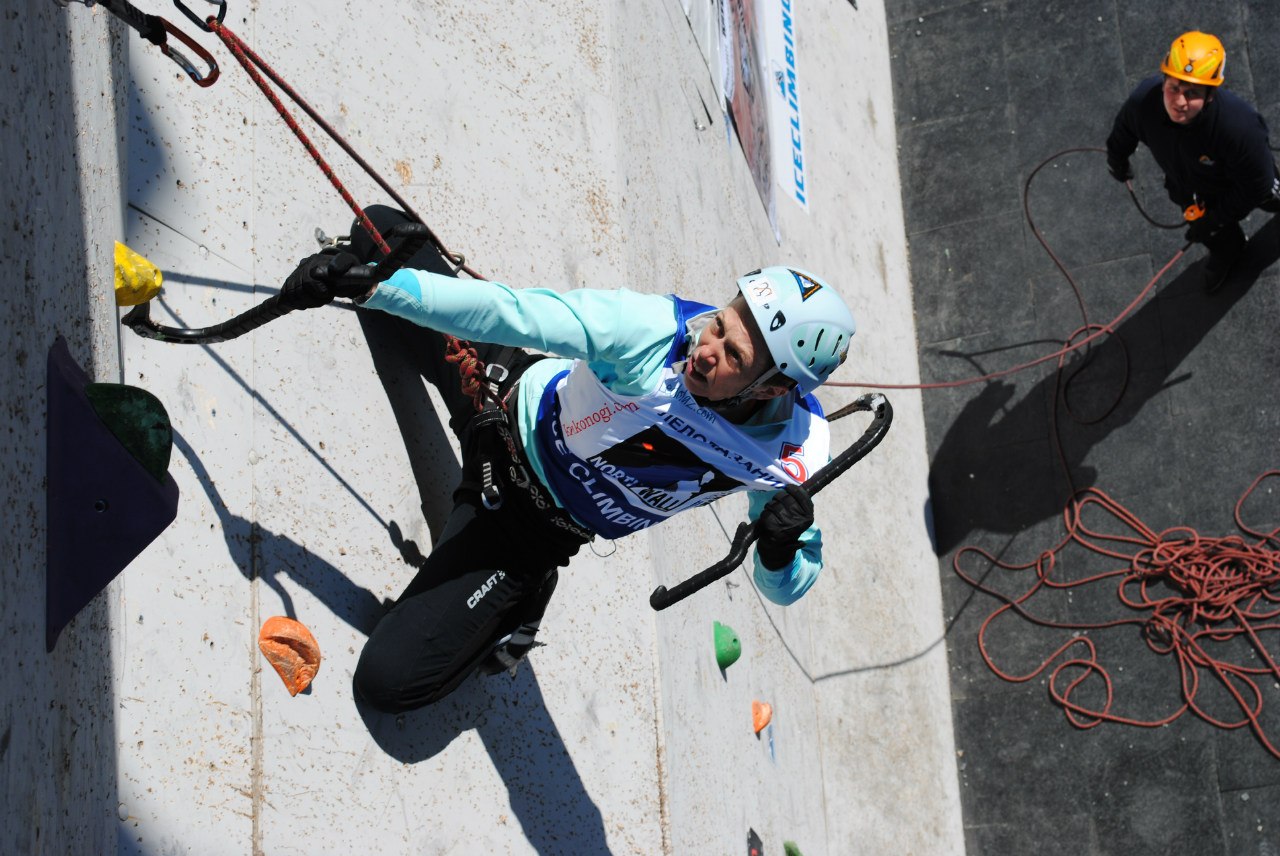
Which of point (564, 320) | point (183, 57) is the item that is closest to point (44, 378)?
point (183, 57)

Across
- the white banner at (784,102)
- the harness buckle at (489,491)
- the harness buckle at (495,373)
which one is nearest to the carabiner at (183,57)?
the harness buckle at (495,373)

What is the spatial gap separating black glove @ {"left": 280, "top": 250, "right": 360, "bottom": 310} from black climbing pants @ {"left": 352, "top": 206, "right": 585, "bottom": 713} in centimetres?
71

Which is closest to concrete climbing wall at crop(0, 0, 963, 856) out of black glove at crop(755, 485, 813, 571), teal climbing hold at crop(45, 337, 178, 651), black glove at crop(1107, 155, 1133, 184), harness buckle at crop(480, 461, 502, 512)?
teal climbing hold at crop(45, 337, 178, 651)

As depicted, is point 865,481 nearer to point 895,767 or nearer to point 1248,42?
point 895,767

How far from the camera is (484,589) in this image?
3.31m

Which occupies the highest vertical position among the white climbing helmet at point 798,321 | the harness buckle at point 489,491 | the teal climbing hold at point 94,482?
the teal climbing hold at point 94,482

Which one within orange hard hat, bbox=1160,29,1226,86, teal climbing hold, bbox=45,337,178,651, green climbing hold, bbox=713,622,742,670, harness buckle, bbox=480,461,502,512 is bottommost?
green climbing hold, bbox=713,622,742,670

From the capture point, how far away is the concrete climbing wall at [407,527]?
279 cm

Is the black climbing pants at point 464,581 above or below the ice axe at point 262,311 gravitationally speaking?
below

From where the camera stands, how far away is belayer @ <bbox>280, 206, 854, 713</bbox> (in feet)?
8.75

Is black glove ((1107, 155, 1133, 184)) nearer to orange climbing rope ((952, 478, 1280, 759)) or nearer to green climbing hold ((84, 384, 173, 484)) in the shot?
orange climbing rope ((952, 478, 1280, 759))

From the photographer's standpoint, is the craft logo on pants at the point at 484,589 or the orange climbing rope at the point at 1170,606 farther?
the orange climbing rope at the point at 1170,606

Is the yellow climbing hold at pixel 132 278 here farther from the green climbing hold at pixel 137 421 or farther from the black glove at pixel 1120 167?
the black glove at pixel 1120 167

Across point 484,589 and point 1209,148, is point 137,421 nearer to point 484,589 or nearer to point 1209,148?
point 484,589
